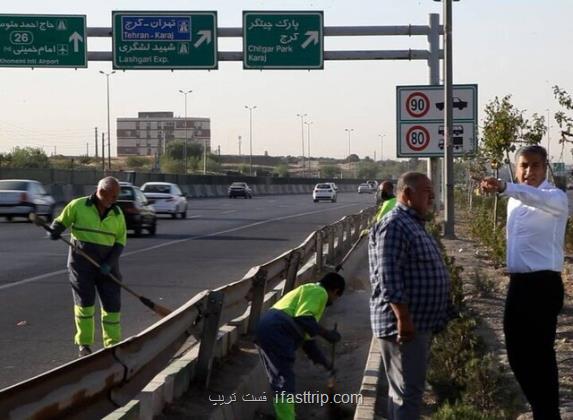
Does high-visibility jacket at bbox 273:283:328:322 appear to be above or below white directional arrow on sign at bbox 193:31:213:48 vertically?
below

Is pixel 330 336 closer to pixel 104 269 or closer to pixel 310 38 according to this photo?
pixel 104 269

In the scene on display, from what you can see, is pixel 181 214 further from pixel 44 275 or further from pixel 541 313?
pixel 541 313

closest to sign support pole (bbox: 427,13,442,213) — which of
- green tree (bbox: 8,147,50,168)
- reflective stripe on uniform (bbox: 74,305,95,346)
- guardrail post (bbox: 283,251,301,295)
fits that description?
guardrail post (bbox: 283,251,301,295)

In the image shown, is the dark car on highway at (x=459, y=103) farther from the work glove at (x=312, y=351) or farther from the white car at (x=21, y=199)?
the work glove at (x=312, y=351)

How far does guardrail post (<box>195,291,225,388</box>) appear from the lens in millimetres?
8008

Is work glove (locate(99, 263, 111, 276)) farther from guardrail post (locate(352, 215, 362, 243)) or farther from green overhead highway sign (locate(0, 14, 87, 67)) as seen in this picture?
green overhead highway sign (locate(0, 14, 87, 67))

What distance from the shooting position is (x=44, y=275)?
17.9m

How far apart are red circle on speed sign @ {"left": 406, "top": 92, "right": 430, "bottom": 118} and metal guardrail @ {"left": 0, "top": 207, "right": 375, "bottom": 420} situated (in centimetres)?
1545

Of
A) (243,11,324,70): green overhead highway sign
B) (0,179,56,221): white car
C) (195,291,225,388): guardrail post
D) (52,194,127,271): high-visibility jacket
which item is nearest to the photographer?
(195,291,225,388): guardrail post

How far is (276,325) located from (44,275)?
11.2m

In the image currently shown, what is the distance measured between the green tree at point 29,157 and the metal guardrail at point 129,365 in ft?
308

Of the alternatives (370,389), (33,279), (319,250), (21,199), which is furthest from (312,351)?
(21,199)

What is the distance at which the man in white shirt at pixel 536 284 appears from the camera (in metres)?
6.61

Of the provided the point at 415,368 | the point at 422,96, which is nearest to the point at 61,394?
the point at 415,368
